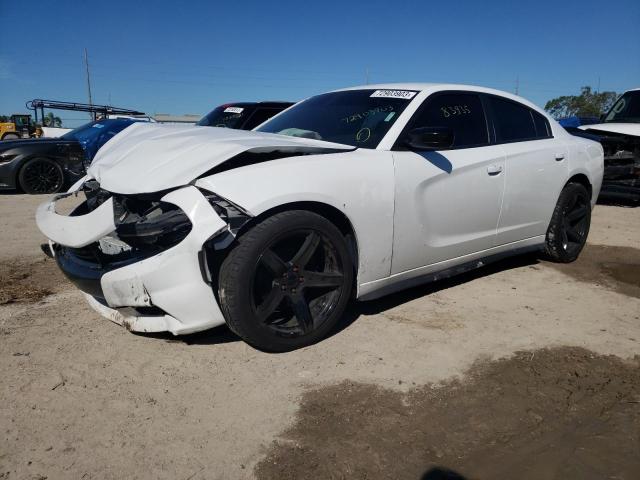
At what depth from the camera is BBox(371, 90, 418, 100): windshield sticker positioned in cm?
344

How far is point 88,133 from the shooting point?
32.1 feet

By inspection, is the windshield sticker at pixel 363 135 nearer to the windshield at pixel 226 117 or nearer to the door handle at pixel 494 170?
the door handle at pixel 494 170

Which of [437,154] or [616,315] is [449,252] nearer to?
[437,154]

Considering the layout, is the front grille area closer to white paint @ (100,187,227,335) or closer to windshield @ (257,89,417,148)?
white paint @ (100,187,227,335)

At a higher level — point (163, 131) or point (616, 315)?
point (163, 131)

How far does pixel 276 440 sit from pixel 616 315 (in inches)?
108

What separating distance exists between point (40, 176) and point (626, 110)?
10626 millimetres

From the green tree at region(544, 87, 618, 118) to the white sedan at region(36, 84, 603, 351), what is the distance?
4067 centimetres

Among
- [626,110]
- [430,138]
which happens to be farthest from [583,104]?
[430,138]

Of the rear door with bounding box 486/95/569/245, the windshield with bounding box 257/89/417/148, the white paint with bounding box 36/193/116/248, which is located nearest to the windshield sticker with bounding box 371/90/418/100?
the windshield with bounding box 257/89/417/148

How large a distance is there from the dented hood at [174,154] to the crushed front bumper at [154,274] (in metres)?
0.11

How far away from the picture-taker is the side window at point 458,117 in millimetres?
3434

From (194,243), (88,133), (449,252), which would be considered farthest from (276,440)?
(88,133)

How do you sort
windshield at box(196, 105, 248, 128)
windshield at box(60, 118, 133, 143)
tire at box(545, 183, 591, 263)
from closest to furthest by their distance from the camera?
tire at box(545, 183, 591, 263) < windshield at box(196, 105, 248, 128) < windshield at box(60, 118, 133, 143)
